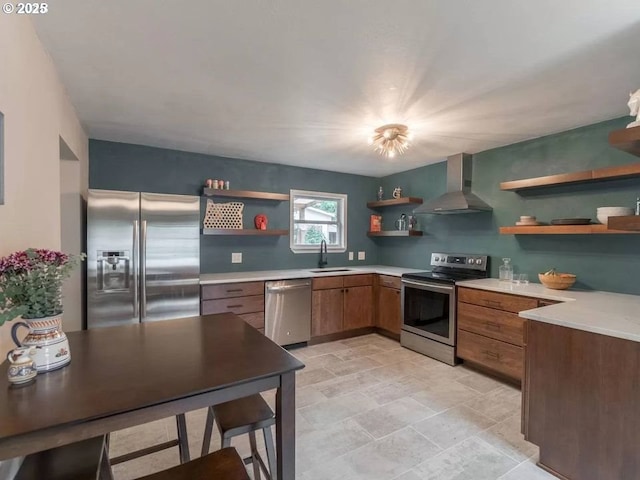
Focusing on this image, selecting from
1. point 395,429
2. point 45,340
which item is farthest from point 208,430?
point 395,429

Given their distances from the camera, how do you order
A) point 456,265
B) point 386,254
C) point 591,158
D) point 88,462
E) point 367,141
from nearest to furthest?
point 88,462, point 591,158, point 367,141, point 456,265, point 386,254

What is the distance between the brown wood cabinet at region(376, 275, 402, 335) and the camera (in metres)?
3.96

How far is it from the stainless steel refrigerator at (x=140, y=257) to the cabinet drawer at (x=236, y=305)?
0.45 feet

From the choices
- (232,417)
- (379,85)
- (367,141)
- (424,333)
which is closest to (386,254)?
(424,333)

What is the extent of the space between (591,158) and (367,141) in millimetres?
2040

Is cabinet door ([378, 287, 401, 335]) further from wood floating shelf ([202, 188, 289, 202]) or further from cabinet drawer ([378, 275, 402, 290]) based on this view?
wood floating shelf ([202, 188, 289, 202])

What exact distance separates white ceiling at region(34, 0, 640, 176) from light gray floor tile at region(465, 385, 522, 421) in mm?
2378

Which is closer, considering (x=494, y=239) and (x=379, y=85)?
(x=379, y=85)

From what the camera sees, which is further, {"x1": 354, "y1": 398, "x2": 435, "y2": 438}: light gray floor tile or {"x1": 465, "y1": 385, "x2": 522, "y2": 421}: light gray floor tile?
{"x1": 465, "y1": 385, "x2": 522, "y2": 421}: light gray floor tile

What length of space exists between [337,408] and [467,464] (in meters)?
0.96

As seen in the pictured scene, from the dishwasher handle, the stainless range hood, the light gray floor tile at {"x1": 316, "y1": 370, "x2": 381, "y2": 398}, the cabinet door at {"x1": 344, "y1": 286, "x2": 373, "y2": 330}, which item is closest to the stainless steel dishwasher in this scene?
the dishwasher handle

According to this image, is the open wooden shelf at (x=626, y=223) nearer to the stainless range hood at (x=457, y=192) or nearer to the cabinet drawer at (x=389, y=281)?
the stainless range hood at (x=457, y=192)

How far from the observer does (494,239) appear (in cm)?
357

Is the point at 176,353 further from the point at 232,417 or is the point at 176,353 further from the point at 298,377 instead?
the point at 298,377
